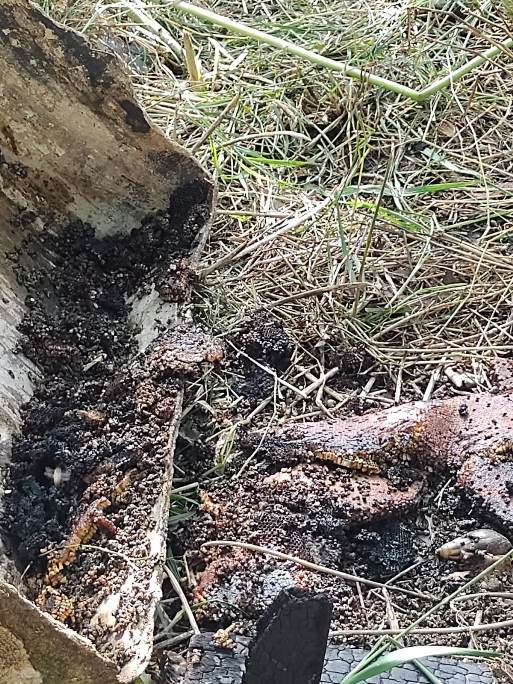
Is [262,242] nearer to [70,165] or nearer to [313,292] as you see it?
[313,292]

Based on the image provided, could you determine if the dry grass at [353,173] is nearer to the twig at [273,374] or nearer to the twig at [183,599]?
the twig at [273,374]

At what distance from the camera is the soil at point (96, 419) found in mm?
1437

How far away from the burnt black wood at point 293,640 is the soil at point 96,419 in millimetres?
219

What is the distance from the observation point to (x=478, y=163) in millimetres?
2670

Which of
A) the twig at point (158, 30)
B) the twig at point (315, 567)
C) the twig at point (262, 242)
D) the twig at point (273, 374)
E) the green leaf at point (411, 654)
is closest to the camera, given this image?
the green leaf at point (411, 654)

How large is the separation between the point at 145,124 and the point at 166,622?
116cm

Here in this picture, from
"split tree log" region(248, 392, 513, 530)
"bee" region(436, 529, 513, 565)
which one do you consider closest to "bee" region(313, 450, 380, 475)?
"split tree log" region(248, 392, 513, 530)

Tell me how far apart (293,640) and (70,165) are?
4.42 ft

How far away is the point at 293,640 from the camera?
1194mm

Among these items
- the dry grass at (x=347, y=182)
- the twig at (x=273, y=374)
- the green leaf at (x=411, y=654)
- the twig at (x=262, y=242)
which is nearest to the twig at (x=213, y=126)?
the dry grass at (x=347, y=182)

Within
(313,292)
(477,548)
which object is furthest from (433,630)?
(313,292)

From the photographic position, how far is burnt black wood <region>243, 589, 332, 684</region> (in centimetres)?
119

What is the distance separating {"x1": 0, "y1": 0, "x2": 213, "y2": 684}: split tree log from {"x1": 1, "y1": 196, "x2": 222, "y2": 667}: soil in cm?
3

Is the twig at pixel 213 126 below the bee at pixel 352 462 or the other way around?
the other way around
